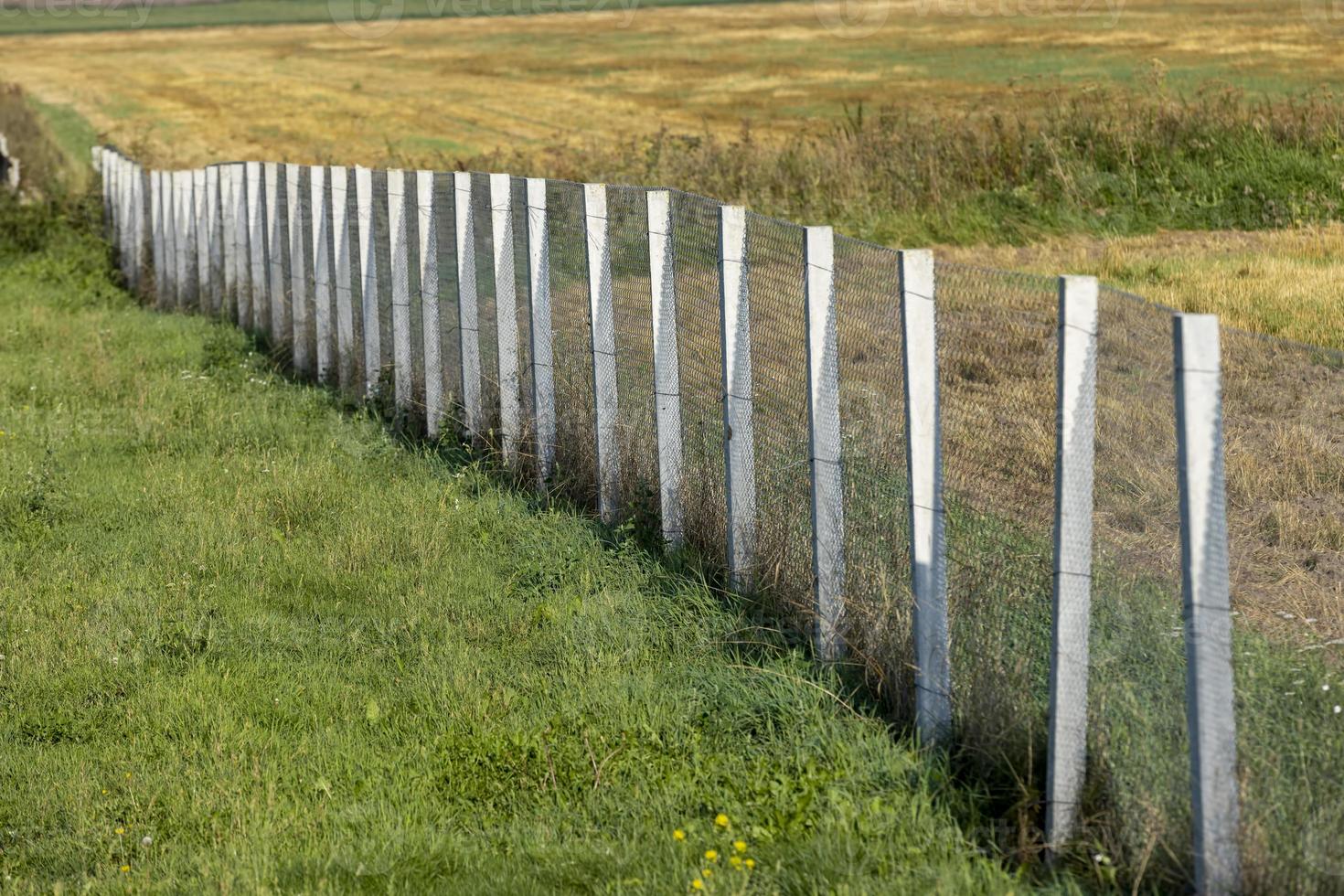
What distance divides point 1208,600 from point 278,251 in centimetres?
905

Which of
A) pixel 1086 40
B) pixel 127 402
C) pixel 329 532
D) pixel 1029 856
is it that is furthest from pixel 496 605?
pixel 1086 40

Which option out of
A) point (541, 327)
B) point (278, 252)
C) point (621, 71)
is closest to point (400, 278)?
point (541, 327)

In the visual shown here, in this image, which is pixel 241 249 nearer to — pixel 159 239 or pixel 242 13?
pixel 159 239

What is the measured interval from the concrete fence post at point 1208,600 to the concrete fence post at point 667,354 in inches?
118

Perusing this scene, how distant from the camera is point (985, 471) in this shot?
4.30 m

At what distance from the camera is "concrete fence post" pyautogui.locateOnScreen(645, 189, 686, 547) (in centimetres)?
602

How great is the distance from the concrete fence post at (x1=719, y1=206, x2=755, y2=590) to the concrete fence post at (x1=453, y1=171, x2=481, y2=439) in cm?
265

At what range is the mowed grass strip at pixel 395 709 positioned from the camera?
146 inches

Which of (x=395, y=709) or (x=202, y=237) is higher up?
(x=202, y=237)

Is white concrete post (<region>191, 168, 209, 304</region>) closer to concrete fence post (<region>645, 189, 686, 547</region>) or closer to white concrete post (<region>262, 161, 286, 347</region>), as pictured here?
white concrete post (<region>262, 161, 286, 347</region>)

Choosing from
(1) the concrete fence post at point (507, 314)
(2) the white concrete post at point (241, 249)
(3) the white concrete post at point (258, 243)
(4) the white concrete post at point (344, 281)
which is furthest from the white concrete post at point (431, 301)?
(2) the white concrete post at point (241, 249)

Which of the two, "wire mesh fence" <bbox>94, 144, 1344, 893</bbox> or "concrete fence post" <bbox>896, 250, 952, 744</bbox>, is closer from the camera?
"wire mesh fence" <bbox>94, 144, 1344, 893</bbox>

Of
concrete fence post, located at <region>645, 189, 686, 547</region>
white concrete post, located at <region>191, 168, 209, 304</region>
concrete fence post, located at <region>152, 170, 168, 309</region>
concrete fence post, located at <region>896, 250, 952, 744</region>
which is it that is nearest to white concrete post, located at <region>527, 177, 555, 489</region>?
concrete fence post, located at <region>645, 189, 686, 547</region>

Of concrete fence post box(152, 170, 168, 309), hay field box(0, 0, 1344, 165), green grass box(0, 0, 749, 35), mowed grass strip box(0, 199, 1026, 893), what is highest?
green grass box(0, 0, 749, 35)
